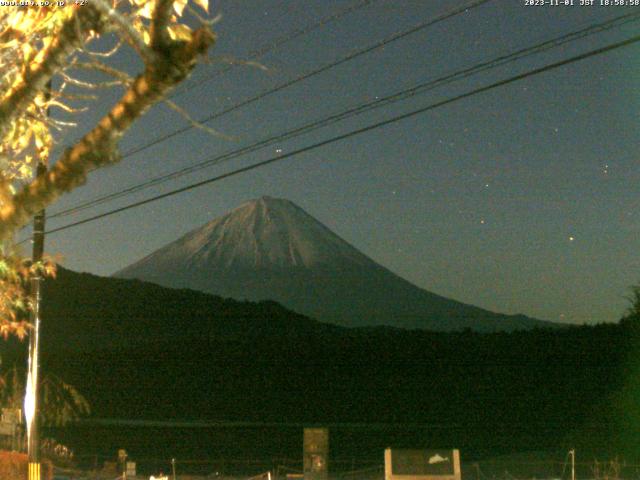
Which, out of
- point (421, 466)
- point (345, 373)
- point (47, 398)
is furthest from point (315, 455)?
point (345, 373)

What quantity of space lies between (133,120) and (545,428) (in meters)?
57.6

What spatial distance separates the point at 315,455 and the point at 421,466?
9324mm

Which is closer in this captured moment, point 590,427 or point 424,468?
point 424,468

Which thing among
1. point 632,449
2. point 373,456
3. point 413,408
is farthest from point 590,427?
point 413,408

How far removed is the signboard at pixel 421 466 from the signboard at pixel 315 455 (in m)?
8.75

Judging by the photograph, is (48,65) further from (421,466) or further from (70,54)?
(421,466)

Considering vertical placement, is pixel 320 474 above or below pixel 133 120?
below

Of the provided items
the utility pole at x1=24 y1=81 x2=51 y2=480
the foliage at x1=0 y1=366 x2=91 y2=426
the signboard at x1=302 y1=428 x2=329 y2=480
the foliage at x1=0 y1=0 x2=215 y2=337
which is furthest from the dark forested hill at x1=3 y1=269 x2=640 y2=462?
the foliage at x1=0 y1=0 x2=215 y2=337

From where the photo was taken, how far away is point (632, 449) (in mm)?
43031

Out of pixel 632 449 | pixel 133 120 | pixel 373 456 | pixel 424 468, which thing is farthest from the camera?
pixel 373 456

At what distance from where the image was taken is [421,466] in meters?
13.8

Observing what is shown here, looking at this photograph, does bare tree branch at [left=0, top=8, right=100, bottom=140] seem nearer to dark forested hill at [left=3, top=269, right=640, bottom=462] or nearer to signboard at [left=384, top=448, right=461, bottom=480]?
signboard at [left=384, top=448, right=461, bottom=480]

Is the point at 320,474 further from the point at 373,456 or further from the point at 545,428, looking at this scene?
the point at 545,428

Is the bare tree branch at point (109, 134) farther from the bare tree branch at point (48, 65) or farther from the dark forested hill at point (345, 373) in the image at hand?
the dark forested hill at point (345, 373)
